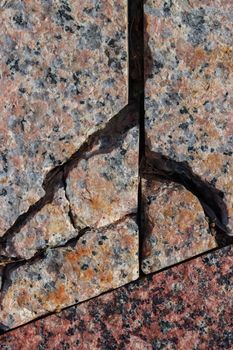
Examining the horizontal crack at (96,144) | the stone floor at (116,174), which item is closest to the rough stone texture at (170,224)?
the stone floor at (116,174)

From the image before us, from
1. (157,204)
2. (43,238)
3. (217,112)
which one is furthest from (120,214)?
(217,112)

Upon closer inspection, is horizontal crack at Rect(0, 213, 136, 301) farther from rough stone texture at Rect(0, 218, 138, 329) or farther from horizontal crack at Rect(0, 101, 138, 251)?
horizontal crack at Rect(0, 101, 138, 251)

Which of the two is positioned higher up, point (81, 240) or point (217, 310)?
point (81, 240)

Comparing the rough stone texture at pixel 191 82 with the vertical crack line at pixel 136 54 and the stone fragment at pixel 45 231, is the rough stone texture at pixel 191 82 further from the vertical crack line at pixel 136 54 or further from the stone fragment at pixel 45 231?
the stone fragment at pixel 45 231

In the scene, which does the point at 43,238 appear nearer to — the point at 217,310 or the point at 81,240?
the point at 81,240

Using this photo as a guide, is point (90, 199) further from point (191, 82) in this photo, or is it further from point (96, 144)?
point (191, 82)

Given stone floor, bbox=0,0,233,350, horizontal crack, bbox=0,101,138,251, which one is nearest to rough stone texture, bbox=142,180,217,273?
stone floor, bbox=0,0,233,350
